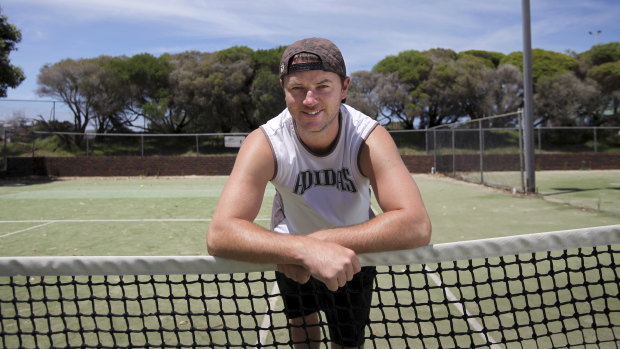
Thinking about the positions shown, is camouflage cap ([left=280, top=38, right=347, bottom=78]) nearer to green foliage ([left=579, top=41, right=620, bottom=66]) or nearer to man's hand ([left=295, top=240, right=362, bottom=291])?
man's hand ([left=295, top=240, right=362, bottom=291])

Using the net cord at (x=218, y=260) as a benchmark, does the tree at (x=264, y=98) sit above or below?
above

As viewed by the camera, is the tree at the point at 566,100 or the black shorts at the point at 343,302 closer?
the black shorts at the point at 343,302

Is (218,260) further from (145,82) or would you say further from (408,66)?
(408,66)

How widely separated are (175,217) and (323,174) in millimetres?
7885

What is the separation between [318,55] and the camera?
6.88 ft

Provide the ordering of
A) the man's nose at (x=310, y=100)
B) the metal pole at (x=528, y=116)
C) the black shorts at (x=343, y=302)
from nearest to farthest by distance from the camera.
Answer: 1. the man's nose at (x=310, y=100)
2. the black shorts at (x=343, y=302)
3. the metal pole at (x=528, y=116)

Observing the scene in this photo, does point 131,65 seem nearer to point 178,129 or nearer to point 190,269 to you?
point 178,129

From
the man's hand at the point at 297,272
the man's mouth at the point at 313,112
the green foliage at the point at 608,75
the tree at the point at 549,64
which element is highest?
the tree at the point at 549,64

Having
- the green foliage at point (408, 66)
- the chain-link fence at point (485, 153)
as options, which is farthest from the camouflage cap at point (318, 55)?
the green foliage at point (408, 66)

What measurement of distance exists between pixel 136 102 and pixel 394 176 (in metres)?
34.3

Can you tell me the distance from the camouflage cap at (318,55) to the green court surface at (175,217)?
4781 mm

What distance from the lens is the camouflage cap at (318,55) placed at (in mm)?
2104

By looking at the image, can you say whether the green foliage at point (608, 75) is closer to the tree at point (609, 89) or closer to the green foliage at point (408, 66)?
the tree at point (609, 89)

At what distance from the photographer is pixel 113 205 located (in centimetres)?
1181
